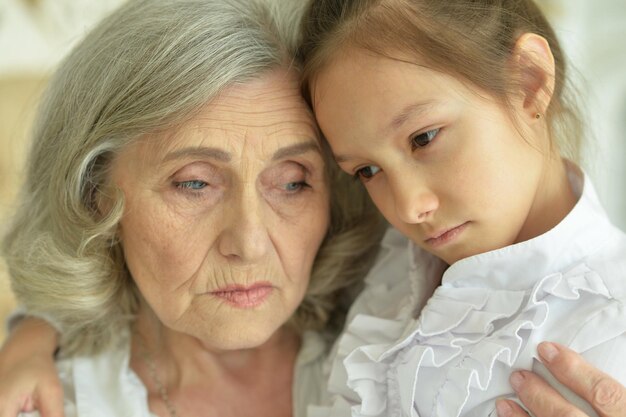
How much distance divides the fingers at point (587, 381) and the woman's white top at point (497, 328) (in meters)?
0.03

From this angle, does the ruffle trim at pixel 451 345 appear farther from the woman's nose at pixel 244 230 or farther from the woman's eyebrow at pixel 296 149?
the woman's eyebrow at pixel 296 149

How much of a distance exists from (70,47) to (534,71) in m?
1.76

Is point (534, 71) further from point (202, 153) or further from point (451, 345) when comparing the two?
point (202, 153)

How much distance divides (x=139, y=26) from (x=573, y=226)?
97cm

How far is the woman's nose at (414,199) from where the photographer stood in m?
1.42

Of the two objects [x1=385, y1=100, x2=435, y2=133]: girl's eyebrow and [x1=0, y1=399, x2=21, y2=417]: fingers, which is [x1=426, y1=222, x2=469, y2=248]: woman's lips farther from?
[x1=0, y1=399, x2=21, y2=417]: fingers

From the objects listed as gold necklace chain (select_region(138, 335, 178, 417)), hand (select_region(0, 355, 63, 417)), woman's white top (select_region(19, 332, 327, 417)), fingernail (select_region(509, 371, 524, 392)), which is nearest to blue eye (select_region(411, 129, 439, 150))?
fingernail (select_region(509, 371, 524, 392))

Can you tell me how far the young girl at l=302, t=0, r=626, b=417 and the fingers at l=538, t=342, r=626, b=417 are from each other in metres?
0.03

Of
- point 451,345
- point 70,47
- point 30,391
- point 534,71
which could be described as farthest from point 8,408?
point 70,47

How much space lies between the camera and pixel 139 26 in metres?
1.58

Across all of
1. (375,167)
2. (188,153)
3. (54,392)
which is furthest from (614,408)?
(54,392)

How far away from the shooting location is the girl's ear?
1.44m

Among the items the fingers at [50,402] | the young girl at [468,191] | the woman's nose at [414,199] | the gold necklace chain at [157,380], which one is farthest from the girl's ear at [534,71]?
the fingers at [50,402]

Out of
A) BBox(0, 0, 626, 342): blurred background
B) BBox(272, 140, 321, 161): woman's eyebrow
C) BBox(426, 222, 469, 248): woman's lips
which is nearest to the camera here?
BBox(426, 222, 469, 248): woman's lips
